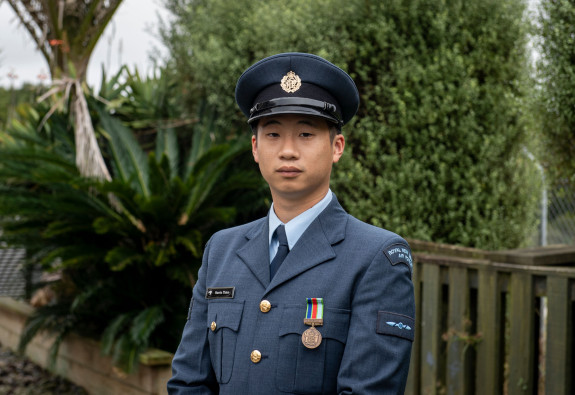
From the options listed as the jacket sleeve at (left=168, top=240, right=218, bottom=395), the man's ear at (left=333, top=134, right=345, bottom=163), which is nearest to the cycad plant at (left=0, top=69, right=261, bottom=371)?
the jacket sleeve at (left=168, top=240, right=218, bottom=395)

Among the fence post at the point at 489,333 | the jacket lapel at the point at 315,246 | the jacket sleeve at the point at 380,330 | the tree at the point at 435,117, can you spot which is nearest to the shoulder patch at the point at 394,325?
the jacket sleeve at the point at 380,330

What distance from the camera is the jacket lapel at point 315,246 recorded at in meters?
1.89

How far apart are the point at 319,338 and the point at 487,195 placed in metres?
3.40

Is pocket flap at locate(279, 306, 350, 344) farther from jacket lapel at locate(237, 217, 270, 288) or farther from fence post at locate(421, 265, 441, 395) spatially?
fence post at locate(421, 265, 441, 395)

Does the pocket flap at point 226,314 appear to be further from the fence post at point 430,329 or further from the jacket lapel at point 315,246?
the fence post at point 430,329

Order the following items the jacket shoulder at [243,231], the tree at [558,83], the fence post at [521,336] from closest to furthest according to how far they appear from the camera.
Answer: the jacket shoulder at [243,231], the fence post at [521,336], the tree at [558,83]

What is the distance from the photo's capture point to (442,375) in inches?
148

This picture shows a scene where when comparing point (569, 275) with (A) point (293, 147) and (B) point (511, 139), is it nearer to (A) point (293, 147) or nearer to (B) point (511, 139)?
(A) point (293, 147)

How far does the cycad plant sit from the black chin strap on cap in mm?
2994

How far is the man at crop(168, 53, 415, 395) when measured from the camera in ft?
5.74

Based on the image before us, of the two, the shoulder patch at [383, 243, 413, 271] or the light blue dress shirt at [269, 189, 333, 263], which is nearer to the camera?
the shoulder patch at [383, 243, 413, 271]

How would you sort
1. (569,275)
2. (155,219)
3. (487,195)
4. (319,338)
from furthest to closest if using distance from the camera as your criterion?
1. (155,219)
2. (487,195)
3. (569,275)
4. (319,338)

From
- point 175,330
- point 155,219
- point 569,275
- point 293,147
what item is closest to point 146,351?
point 175,330

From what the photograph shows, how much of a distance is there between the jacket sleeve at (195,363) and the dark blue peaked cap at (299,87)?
2.24 ft
